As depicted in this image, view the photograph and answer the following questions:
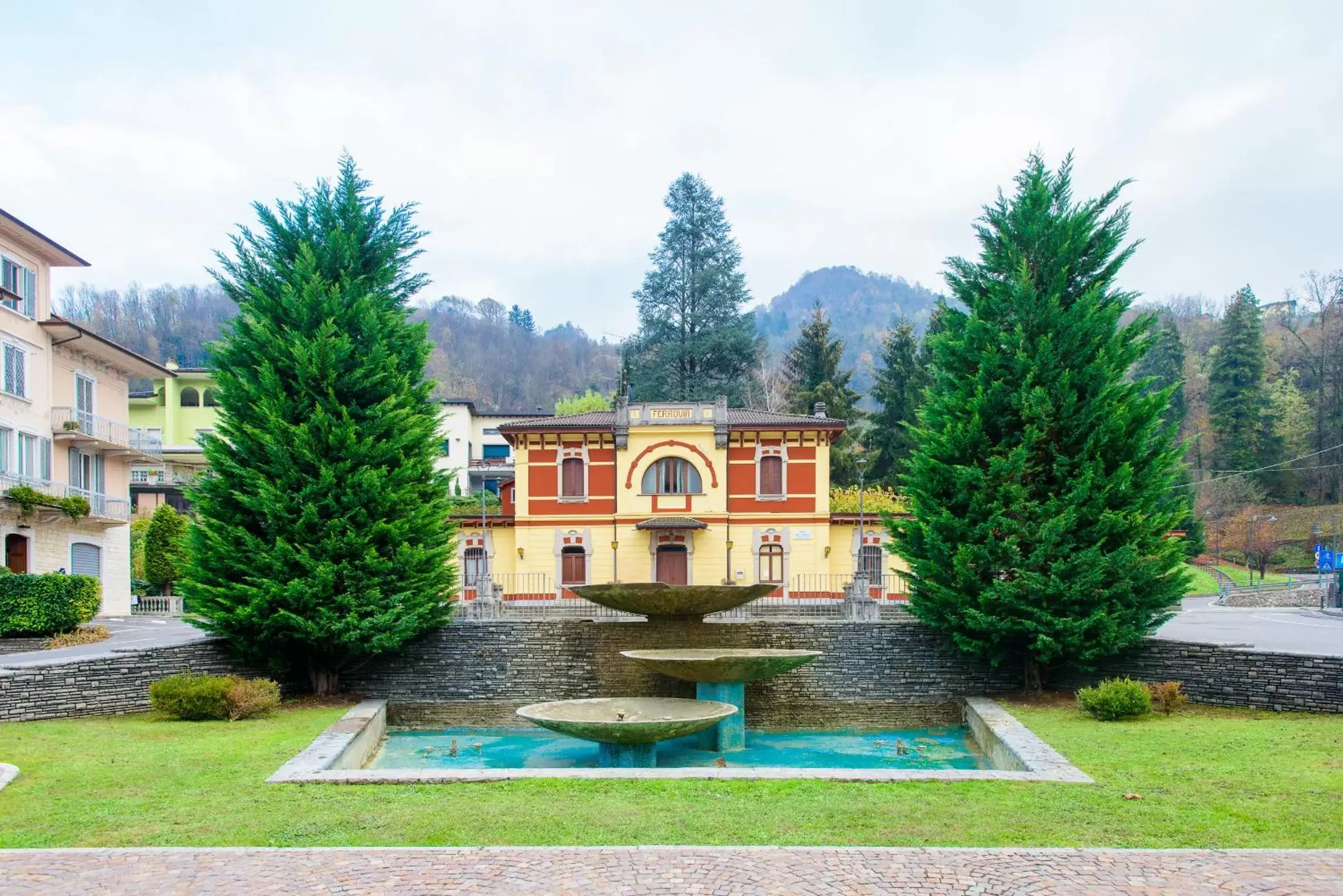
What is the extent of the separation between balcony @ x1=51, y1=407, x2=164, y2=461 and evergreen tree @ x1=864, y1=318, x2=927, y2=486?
33285 mm

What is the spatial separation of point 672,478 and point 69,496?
60.0ft

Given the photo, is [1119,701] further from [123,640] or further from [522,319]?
[522,319]

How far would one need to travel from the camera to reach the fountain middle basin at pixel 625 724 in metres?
14.4

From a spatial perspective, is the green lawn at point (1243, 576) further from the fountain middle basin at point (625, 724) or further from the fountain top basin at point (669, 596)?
the fountain middle basin at point (625, 724)

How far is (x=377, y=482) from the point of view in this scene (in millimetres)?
18297

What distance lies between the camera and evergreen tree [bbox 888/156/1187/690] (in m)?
17.9

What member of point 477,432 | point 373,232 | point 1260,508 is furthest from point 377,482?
point 1260,508

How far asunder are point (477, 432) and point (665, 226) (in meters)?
19.2

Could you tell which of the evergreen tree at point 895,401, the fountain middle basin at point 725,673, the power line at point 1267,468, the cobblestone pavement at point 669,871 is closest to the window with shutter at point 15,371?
the fountain middle basin at point 725,673

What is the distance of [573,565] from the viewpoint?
33.8 metres

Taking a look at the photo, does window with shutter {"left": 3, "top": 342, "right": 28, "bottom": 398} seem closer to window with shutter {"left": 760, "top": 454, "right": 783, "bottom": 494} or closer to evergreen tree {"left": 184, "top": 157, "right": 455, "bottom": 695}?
evergreen tree {"left": 184, "top": 157, "right": 455, "bottom": 695}

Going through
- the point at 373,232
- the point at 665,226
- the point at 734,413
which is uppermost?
the point at 665,226

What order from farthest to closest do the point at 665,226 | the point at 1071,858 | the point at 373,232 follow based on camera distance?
the point at 665,226
the point at 373,232
the point at 1071,858

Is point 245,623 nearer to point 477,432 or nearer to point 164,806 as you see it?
point 164,806
